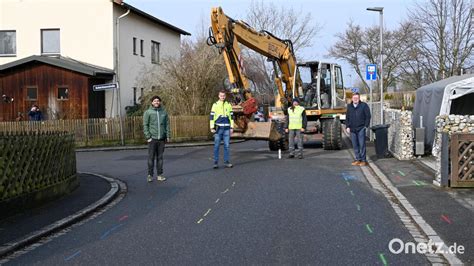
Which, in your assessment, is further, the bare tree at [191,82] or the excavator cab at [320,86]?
the bare tree at [191,82]

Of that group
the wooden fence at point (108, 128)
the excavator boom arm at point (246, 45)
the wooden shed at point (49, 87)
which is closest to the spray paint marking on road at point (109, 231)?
the excavator boom arm at point (246, 45)

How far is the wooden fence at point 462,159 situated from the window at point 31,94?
22.9 metres

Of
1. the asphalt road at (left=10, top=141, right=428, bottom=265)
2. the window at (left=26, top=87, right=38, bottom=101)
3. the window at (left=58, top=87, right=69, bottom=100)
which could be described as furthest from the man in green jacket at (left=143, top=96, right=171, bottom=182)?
the window at (left=26, top=87, right=38, bottom=101)

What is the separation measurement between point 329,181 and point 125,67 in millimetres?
20958

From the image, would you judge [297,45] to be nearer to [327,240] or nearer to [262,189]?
[262,189]

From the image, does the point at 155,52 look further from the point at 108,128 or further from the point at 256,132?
the point at 256,132

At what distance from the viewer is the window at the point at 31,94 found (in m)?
28.2

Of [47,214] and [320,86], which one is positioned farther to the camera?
[320,86]

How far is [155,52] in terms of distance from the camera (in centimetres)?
3550

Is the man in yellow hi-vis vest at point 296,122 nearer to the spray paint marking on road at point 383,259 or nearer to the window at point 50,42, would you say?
the spray paint marking on road at point 383,259

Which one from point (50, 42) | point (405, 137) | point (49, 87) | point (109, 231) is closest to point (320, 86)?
point (405, 137)

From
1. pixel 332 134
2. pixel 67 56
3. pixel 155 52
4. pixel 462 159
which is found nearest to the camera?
pixel 462 159

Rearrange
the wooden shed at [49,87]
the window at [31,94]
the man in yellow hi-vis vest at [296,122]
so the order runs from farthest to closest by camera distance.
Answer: the window at [31,94]
the wooden shed at [49,87]
the man in yellow hi-vis vest at [296,122]

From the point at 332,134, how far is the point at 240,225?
1162cm
